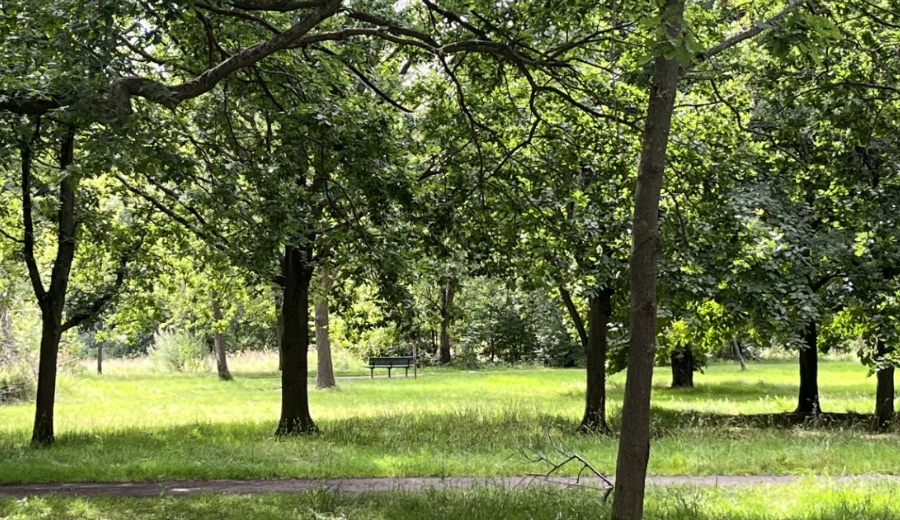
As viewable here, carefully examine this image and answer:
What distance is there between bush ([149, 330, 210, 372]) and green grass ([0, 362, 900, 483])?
15.2m

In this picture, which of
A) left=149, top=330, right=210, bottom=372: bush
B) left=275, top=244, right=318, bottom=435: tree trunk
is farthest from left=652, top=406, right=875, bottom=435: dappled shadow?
left=149, top=330, right=210, bottom=372: bush

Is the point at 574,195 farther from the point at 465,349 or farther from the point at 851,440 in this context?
the point at 465,349

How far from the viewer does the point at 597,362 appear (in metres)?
14.9

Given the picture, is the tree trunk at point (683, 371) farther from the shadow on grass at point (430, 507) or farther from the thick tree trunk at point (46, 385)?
the thick tree trunk at point (46, 385)

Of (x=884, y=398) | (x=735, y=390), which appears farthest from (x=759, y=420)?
(x=735, y=390)

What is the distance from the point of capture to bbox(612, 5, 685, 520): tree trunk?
4.66 metres

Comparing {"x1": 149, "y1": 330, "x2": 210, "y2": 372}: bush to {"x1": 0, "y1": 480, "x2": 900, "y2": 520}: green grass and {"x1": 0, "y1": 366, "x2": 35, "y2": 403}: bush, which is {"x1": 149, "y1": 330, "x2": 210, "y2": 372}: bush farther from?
{"x1": 0, "y1": 480, "x2": 900, "y2": 520}: green grass

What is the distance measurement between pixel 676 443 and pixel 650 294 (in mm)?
8549

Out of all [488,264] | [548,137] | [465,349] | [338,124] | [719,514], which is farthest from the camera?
[465,349]

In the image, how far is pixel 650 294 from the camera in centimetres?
467

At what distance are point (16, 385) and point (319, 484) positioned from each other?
16.8 metres

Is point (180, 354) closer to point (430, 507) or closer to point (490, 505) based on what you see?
point (430, 507)

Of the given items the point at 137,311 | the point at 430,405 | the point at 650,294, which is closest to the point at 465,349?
the point at 430,405

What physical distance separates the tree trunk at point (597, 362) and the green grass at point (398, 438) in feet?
1.88
